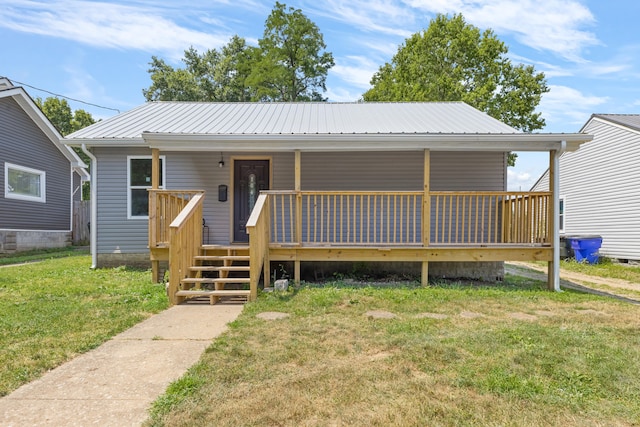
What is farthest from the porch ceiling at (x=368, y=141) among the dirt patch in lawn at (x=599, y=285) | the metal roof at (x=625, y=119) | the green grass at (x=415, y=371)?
the metal roof at (x=625, y=119)

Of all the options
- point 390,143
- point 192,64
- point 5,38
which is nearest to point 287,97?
point 192,64

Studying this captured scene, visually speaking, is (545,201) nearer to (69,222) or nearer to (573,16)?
(573,16)

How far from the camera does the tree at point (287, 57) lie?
24.0 meters

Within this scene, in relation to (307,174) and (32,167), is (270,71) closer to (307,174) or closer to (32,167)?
(32,167)

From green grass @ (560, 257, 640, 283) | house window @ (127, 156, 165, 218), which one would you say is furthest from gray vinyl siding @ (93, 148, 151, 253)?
green grass @ (560, 257, 640, 283)

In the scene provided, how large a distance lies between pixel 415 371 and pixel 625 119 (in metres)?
14.4

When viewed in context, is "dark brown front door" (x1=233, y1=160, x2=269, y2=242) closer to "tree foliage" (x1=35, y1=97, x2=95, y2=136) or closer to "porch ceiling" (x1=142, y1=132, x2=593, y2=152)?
"porch ceiling" (x1=142, y1=132, x2=593, y2=152)

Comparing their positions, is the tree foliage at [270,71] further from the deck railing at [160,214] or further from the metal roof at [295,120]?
the deck railing at [160,214]

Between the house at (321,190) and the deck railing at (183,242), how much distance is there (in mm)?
67

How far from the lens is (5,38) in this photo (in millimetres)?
15758

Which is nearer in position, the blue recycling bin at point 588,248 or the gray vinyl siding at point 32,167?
the gray vinyl siding at point 32,167

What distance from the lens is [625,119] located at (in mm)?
12742

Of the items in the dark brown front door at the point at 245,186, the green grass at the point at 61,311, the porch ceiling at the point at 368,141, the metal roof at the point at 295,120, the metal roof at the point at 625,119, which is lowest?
the green grass at the point at 61,311

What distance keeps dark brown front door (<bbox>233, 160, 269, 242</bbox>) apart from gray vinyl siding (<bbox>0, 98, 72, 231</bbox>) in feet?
27.8
